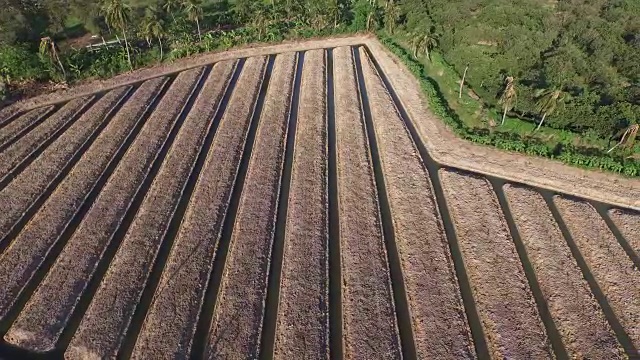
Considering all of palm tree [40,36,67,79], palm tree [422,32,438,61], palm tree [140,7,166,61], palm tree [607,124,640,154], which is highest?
palm tree [140,7,166,61]

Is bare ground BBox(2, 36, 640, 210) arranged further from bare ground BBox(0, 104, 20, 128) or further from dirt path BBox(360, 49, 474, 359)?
dirt path BBox(360, 49, 474, 359)

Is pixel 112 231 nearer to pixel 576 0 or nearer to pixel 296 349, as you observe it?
pixel 296 349

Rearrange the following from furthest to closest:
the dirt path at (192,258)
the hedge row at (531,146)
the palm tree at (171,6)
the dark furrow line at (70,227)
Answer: the palm tree at (171,6) < the hedge row at (531,146) < the dark furrow line at (70,227) < the dirt path at (192,258)

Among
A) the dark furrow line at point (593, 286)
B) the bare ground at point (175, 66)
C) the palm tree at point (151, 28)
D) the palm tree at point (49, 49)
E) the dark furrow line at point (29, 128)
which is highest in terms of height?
the palm tree at point (151, 28)

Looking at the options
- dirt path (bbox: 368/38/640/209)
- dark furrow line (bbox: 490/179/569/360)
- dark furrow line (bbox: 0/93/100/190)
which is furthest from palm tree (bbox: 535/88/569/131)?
dark furrow line (bbox: 0/93/100/190)

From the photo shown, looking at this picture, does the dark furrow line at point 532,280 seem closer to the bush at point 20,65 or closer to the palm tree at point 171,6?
the palm tree at point 171,6

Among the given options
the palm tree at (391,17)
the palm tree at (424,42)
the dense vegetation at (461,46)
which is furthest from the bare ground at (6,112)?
the palm tree at (391,17)
